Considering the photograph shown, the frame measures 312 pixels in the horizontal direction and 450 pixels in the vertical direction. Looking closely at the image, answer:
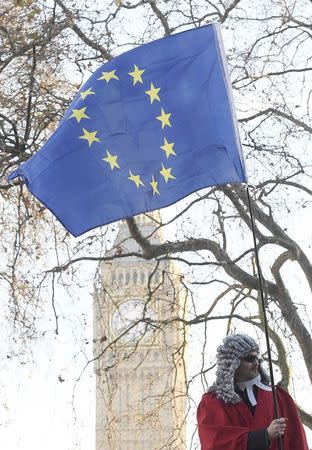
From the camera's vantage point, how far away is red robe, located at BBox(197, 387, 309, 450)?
6.39m

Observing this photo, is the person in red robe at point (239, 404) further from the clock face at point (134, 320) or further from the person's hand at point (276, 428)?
the clock face at point (134, 320)

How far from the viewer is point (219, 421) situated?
641 cm

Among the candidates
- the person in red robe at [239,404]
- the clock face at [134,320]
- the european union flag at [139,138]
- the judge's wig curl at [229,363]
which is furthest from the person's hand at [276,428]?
the clock face at [134,320]

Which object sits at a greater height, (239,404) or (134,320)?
(134,320)

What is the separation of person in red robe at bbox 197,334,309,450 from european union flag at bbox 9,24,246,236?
1.40 metres

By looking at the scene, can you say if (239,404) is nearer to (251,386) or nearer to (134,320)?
(251,386)

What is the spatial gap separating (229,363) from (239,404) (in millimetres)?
205

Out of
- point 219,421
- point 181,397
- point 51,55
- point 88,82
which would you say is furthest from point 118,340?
point 219,421

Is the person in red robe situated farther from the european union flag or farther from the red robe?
the european union flag

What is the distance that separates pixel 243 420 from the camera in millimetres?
6453

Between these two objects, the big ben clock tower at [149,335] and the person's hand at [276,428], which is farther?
the big ben clock tower at [149,335]

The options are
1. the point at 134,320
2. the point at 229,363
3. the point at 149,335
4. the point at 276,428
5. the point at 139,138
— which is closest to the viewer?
the point at 276,428

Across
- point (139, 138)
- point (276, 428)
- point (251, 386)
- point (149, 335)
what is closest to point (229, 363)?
point (251, 386)

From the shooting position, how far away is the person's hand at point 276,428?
6.11 metres
